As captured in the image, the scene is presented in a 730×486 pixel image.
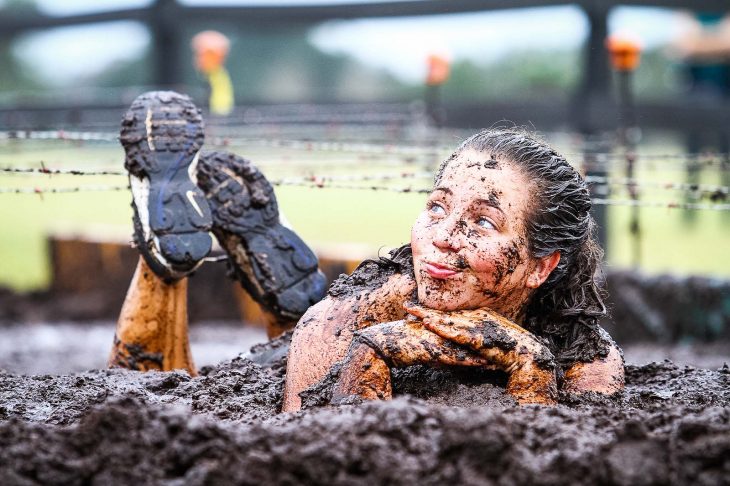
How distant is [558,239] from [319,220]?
34.1 ft

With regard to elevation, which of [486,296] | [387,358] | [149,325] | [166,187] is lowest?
[149,325]

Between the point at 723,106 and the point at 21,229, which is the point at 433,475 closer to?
the point at 723,106

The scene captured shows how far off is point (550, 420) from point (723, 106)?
31.1ft

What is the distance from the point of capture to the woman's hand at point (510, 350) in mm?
2406

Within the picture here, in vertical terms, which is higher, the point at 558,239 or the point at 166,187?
the point at 166,187

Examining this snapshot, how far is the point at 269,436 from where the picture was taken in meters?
1.93

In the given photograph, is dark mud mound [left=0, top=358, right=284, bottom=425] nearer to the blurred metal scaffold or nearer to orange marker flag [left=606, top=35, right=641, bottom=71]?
orange marker flag [left=606, top=35, right=641, bottom=71]

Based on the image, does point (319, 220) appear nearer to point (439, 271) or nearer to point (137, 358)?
point (137, 358)

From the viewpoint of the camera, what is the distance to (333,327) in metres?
2.76

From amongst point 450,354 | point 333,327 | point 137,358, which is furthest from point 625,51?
point 450,354

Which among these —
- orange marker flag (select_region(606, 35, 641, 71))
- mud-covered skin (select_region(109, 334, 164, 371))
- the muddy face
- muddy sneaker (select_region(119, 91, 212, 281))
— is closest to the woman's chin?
the muddy face

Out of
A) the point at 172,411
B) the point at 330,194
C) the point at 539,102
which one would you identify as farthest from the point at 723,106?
Result: the point at 172,411

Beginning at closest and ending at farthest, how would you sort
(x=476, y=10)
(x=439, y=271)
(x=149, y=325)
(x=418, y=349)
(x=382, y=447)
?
1. (x=382, y=447)
2. (x=418, y=349)
3. (x=439, y=271)
4. (x=149, y=325)
5. (x=476, y=10)

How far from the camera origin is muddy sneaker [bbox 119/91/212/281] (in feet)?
10.6
